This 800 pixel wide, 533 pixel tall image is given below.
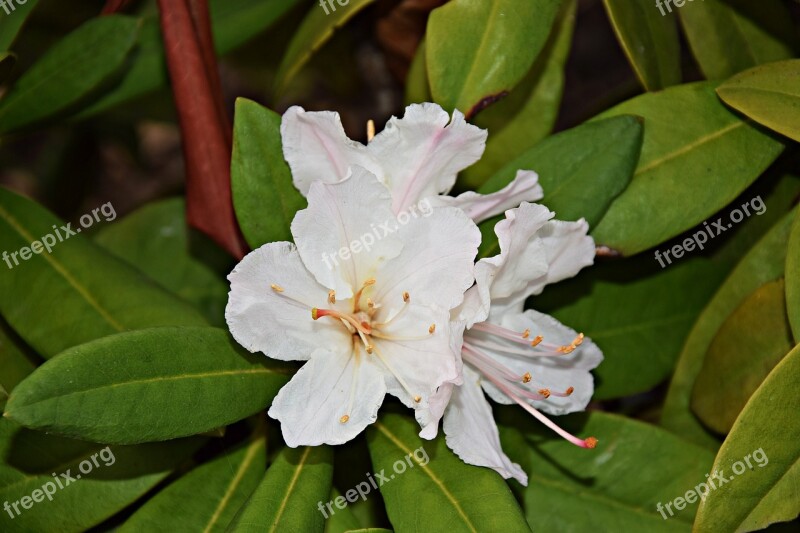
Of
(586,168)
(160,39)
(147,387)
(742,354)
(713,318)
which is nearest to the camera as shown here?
(147,387)

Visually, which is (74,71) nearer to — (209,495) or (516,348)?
(209,495)

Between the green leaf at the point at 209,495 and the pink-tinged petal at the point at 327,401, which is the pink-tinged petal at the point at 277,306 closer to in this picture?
the pink-tinged petal at the point at 327,401

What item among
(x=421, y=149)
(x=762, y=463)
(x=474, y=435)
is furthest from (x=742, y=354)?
(x=421, y=149)

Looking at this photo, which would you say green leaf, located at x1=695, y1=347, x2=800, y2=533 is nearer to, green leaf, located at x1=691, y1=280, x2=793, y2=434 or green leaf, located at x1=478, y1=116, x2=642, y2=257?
green leaf, located at x1=691, y1=280, x2=793, y2=434

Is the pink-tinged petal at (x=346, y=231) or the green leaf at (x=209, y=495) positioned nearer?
the pink-tinged petal at (x=346, y=231)

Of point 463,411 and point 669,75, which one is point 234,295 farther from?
point 669,75

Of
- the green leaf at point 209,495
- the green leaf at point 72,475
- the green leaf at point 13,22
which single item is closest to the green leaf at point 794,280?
the green leaf at point 209,495

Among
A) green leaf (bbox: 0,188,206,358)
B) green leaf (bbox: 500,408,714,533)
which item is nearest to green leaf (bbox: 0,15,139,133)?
green leaf (bbox: 0,188,206,358)
